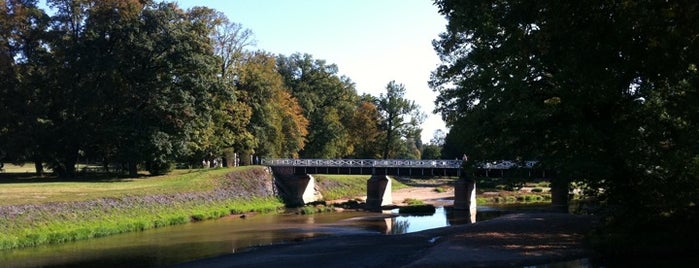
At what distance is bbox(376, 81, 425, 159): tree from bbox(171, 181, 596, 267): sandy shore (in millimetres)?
65438

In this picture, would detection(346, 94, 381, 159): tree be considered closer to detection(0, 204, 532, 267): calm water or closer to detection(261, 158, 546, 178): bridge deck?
detection(261, 158, 546, 178): bridge deck

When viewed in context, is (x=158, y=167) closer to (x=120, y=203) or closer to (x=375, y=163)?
(x=120, y=203)

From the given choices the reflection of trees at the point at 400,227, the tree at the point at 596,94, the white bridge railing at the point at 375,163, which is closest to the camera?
the tree at the point at 596,94

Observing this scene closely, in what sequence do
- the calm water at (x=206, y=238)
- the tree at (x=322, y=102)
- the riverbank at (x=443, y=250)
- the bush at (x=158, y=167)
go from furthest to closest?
1. the tree at (x=322, y=102)
2. the bush at (x=158, y=167)
3. the calm water at (x=206, y=238)
4. the riverbank at (x=443, y=250)

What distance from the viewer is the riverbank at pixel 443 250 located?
74.5 ft

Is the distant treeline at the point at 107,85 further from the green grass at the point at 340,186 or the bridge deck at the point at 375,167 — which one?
the green grass at the point at 340,186

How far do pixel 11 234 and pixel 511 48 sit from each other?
29388mm

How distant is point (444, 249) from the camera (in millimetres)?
25078

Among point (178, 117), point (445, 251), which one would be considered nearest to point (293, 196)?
point (178, 117)

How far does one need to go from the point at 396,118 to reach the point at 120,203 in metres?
60.7

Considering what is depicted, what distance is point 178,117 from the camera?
185ft

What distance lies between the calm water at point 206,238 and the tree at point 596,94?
14557mm

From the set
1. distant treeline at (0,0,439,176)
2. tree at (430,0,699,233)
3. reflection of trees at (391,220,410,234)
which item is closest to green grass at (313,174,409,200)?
distant treeline at (0,0,439,176)

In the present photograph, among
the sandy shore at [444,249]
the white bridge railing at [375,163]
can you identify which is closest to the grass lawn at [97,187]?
the white bridge railing at [375,163]
